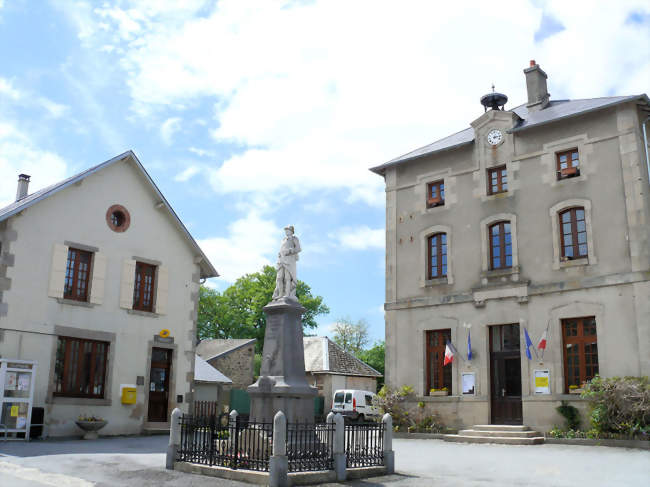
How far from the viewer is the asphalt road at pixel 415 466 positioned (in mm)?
9492

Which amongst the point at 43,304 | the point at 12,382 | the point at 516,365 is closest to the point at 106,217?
the point at 43,304

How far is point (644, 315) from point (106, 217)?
610 inches

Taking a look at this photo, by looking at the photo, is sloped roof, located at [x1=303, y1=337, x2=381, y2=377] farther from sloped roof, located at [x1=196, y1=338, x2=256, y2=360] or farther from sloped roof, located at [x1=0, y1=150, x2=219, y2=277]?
sloped roof, located at [x1=0, y1=150, x2=219, y2=277]

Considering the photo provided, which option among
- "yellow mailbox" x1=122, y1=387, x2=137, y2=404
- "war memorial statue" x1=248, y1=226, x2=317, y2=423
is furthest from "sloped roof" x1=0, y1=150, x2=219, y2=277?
"war memorial statue" x1=248, y1=226, x2=317, y2=423

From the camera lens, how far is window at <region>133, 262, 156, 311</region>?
1944 cm

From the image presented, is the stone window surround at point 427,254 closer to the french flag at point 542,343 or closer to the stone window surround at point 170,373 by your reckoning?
the french flag at point 542,343

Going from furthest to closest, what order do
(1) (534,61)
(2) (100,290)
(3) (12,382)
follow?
1. (1) (534,61)
2. (2) (100,290)
3. (3) (12,382)

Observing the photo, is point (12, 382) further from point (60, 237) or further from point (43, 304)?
point (60, 237)

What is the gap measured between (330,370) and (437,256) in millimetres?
16031

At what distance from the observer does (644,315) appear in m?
16.5

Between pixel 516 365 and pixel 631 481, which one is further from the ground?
pixel 516 365

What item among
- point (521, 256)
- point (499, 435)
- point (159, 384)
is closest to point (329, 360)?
point (159, 384)

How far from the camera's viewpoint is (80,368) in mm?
17562

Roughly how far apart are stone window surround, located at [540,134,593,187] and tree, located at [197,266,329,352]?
3109cm
